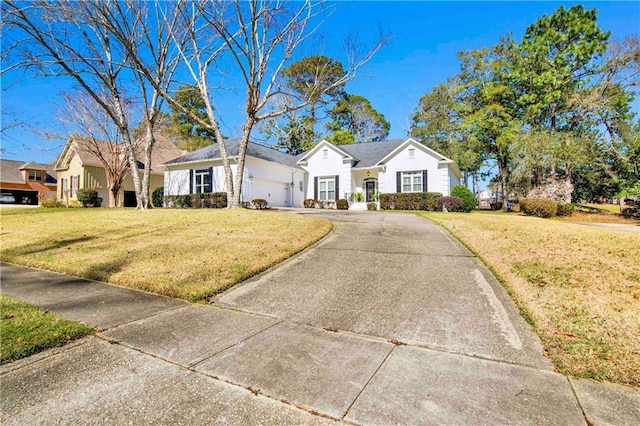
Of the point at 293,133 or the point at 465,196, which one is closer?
the point at 465,196

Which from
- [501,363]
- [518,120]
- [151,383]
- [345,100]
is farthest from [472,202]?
[345,100]

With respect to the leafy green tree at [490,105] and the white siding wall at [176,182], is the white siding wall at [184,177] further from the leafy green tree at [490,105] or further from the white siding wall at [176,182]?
the leafy green tree at [490,105]

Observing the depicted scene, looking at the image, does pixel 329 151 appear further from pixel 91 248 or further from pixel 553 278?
pixel 553 278

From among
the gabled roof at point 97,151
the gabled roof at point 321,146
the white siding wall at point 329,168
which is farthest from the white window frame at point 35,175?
the white siding wall at point 329,168

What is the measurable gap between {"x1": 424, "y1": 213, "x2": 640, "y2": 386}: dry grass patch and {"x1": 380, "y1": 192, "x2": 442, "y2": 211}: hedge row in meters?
12.1

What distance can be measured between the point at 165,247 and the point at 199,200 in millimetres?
14641

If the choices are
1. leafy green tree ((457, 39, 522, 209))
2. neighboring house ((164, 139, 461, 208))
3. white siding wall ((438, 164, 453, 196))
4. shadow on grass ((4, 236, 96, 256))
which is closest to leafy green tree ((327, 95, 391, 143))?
leafy green tree ((457, 39, 522, 209))

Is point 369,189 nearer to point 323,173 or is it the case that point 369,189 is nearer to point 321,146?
point 323,173

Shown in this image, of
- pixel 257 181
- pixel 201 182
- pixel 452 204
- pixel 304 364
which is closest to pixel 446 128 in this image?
pixel 452 204

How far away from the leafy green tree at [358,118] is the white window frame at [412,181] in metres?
19.0

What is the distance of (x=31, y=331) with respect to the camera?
121 inches

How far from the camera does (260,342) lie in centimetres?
306

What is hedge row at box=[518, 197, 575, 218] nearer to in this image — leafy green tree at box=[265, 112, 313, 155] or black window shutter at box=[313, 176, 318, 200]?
black window shutter at box=[313, 176, 318, 200]

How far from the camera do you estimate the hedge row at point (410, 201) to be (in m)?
20.1
